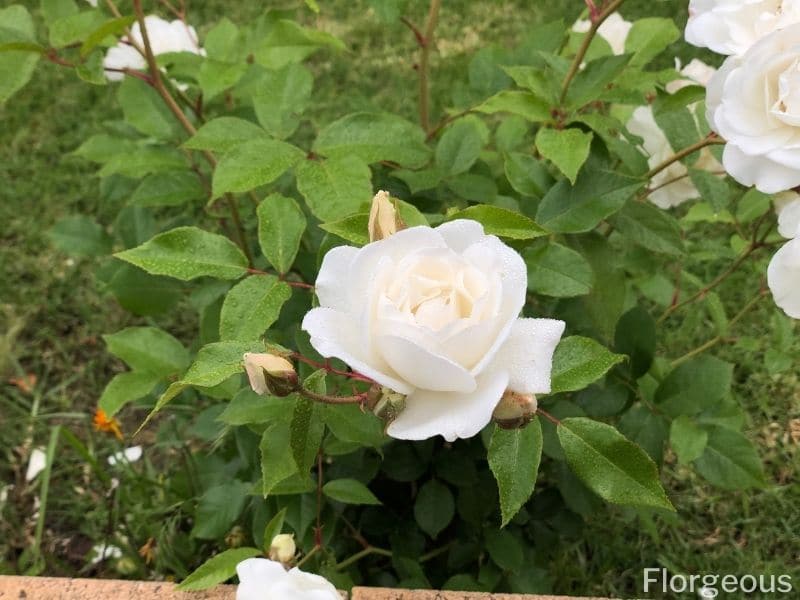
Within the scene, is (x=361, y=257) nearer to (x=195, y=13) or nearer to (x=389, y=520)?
(x=389, y=520)

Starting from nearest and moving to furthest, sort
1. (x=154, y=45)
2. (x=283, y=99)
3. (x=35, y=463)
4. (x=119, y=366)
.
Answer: (x=283, y=99) < (x=154, y=45) < (x=35, y=463) < (x=119, y=366)

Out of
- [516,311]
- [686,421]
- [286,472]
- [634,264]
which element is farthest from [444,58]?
[516,311]

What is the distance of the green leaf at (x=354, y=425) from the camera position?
93cm

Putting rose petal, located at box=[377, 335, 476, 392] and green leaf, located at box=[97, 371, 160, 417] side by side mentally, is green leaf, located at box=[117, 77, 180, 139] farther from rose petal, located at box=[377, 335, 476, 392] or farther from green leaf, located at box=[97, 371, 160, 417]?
rose petal, located at box=[377, 335, 476, 392]

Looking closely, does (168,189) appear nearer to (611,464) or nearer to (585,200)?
(585,200)

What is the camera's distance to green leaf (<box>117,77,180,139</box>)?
1268 millimetres

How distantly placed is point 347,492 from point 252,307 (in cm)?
33

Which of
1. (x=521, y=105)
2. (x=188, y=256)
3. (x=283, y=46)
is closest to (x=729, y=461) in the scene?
(x=521, y=105)

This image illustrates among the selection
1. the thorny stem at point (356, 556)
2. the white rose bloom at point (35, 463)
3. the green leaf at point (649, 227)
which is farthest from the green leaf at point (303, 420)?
the white rose bloom at point (35, 463)

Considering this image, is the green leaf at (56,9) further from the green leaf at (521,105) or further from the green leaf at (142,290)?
the green leaf at (521,105)

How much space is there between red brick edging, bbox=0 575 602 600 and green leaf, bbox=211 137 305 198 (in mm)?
453

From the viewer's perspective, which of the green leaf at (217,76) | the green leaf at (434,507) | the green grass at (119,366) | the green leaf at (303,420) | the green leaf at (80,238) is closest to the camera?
the green leaf at (303,420)

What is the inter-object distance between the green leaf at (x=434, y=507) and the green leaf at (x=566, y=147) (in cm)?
59

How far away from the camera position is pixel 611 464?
769mm
